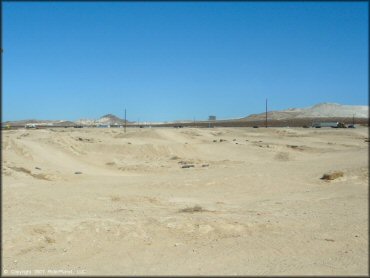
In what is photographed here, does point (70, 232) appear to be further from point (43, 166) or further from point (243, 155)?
point (243, 155)

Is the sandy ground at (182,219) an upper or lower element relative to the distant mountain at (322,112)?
lower

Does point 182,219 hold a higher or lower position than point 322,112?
lower

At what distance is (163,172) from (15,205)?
10.8 m

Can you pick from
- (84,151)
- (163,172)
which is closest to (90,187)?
(163,172)

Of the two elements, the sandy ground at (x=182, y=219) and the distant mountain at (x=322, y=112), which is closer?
the sandy ground at (x=182, y=219)

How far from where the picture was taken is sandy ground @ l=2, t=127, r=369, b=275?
8.38m

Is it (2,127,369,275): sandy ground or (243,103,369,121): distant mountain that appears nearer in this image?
(2,127,369,275): sandy ground

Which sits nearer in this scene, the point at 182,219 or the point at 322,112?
the point at 182,219

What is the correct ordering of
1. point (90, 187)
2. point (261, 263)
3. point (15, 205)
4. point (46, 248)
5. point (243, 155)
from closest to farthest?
point (261, 263) → point (46, 248) → point (15, 205) → point (90, 187) → point (243, 155)

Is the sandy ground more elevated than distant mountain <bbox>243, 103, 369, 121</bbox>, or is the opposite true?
distant mountain <bbox>243, 103, 369, 121</bbox>

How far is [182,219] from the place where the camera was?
11336 millimetres

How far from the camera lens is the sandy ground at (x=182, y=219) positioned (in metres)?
8.38

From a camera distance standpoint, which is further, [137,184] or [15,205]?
[137,184]

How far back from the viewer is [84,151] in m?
30.1
